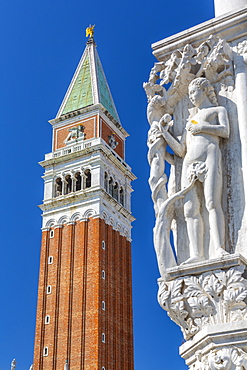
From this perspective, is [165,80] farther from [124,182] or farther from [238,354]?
[124,182]

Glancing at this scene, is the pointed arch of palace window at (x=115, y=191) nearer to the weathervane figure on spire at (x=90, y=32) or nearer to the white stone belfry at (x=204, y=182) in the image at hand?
the weathervane figure on spire at (x=90, y=32)

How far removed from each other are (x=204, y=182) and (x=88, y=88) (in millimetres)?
38928

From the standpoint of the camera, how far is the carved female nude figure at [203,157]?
3199 mm

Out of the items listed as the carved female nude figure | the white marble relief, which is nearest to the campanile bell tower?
the white marble relief

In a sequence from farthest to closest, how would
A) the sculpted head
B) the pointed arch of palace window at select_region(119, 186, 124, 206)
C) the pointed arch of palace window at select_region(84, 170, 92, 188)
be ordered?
the pointed arch of palace window at select_region(119, 186, 124, 206)
the pointed arch of palace window at select_region(84, 170, 92, 188)
the sculpted head

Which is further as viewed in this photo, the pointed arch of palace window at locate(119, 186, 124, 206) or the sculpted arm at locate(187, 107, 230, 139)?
the pointed arch of palace window at locate(119, 186, 124, 206)

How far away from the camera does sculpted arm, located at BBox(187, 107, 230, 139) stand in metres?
3.34

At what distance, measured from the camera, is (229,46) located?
355cm

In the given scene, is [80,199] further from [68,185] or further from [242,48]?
[242,48]

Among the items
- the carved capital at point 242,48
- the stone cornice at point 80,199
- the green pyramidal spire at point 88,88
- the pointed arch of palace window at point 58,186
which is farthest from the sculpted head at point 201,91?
the green pyramidal spire at point 88,88

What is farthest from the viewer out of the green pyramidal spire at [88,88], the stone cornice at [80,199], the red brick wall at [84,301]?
the green pyramidal spire at [88,88]

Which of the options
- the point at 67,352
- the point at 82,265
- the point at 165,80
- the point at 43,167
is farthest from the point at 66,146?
the point at 165,80

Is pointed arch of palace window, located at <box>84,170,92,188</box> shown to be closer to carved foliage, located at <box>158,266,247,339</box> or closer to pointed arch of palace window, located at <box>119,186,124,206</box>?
pointed arch of palace window, located at <box>119,186,124,206</box>

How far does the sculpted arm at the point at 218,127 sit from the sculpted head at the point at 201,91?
126 millimetres
